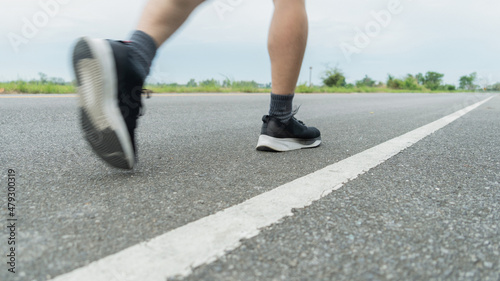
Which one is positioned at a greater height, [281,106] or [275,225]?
[281,106]

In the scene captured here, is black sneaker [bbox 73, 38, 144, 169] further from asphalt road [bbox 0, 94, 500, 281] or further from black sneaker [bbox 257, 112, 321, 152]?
black sneaker [bbox 257, 112, 321, 152]

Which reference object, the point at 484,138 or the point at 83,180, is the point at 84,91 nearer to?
the point at 83,180

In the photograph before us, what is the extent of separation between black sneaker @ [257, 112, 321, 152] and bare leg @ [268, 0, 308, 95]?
0.21 meters

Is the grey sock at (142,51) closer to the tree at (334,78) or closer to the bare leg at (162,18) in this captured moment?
the bare leg at (162,18)

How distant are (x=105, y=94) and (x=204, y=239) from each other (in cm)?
67

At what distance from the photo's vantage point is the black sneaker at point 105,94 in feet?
3.98

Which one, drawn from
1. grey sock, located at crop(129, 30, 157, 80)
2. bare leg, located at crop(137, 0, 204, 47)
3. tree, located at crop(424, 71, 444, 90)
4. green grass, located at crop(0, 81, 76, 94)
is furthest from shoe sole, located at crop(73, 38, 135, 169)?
tree, located at crop(424, 71, 444, 90)

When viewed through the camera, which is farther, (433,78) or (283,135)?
(433,78)

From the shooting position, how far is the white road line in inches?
27.5

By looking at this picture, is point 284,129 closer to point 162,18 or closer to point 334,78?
point 162,18

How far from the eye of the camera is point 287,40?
173 cm

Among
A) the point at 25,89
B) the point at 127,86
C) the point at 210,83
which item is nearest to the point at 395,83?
the point at 210,83

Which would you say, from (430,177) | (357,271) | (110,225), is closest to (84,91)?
(110,225)

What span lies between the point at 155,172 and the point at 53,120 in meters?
2.05
